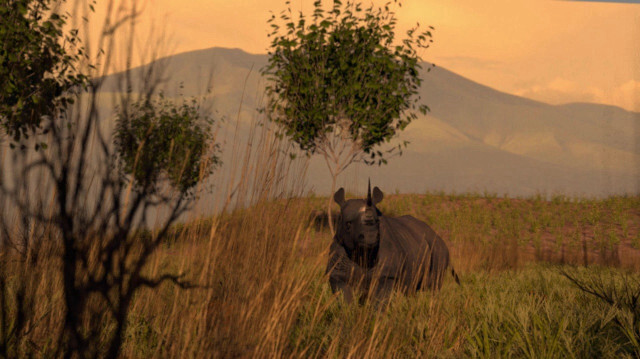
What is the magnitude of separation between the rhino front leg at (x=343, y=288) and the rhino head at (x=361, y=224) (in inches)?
18.3

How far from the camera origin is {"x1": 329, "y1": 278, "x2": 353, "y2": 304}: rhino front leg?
5.34 m

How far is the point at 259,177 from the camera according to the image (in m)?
3.91

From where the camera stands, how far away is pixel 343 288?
17.6 ft

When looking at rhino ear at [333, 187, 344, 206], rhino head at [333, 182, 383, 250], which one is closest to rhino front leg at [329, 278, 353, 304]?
rhino head at [333, 182, 383, 250]

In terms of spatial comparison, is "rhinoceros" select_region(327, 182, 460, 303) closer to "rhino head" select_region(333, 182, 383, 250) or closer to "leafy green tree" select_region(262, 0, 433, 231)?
"rhino head" select_region(333, 182, 383, 250)

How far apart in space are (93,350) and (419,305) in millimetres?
3317

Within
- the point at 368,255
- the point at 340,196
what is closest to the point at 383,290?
the point at 368,255

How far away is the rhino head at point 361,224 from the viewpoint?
488 centimetres

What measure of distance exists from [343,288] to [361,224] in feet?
2.82

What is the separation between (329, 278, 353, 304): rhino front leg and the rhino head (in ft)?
1.52

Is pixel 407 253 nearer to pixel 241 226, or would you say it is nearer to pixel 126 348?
pixel 241 226

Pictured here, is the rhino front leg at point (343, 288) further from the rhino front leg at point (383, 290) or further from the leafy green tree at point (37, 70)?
the leafy green tree at point (37, 70)

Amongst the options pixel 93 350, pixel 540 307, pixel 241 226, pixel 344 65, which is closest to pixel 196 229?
pixel 241 226

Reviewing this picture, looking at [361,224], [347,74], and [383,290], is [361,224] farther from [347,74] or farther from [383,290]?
[347,74]
